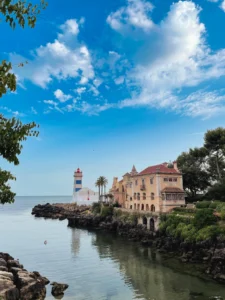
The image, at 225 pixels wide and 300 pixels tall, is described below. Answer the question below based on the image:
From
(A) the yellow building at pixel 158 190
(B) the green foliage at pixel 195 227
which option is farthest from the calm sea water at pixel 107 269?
(A) the yellow building at pixel 158 190

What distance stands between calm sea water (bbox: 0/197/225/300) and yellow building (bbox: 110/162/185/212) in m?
9.58

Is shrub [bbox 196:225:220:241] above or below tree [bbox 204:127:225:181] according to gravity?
below

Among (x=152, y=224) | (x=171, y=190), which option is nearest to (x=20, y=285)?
(x=152, y=224)

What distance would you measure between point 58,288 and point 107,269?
8453 millimetres

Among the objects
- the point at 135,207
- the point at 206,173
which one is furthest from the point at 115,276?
the point at 206,173

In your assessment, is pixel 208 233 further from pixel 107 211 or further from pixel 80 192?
pixel 80 192

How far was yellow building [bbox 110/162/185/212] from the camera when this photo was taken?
51.6 meters

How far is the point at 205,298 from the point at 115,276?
10.2 metres

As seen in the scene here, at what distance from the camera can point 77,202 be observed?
365 feet

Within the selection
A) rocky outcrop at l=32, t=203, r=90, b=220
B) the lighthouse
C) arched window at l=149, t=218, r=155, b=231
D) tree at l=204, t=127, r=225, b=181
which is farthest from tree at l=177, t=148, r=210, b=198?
the lighthouse

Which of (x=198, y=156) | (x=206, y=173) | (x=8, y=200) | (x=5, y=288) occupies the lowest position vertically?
(x=5, y=288)

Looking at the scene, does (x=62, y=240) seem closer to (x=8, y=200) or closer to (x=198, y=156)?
(x=198, y=156)

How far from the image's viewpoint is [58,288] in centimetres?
2483

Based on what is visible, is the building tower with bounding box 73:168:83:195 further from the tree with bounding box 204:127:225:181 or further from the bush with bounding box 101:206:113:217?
the tree with bounding box 204:127:225:181
